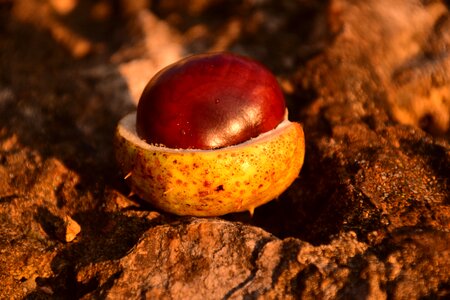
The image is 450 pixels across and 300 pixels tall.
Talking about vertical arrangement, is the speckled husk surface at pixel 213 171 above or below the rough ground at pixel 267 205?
above

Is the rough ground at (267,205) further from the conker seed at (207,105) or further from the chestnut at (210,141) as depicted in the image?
the conker seed at (207,105)

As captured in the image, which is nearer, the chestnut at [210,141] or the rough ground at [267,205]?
the rough ground at [267,205]

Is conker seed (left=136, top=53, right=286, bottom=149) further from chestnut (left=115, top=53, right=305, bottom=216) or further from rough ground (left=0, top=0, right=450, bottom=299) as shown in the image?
rough ground (left=0, top=0, right=450, bottom=299)

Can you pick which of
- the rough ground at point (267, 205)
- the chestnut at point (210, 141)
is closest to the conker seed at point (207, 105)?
the chestnut at point (210, 141)

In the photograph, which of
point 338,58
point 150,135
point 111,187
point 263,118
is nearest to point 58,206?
point 111,187

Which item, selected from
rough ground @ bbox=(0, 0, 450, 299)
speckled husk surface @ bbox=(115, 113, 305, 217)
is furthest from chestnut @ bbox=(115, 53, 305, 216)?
rough ground @ bbox=(0, 0, 450, 299)

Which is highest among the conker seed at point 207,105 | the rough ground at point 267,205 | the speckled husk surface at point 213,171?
the conker seed at point 207,105

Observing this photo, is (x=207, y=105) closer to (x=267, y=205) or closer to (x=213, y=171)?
(x=213, y=171)

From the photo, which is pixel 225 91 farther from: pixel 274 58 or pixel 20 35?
pixel 20 35
